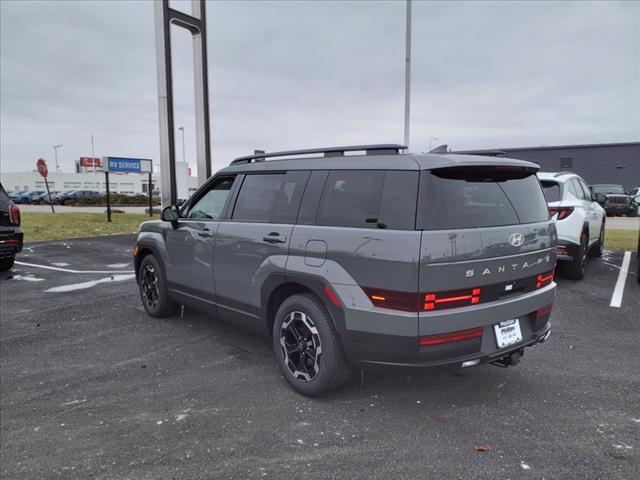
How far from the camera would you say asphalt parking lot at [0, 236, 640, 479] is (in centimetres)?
264

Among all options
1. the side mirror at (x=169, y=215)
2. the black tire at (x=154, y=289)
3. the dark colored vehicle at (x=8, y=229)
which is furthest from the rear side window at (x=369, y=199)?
the dark colored vehicle at (x=8, y=229)

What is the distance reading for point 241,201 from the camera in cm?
417

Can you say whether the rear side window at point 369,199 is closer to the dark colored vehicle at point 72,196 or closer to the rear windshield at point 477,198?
the rear windshield at point 477,198

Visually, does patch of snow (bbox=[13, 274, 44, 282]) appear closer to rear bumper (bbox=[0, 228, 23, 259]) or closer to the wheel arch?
rear bumper (bbox=[0, 228, 23, 259])

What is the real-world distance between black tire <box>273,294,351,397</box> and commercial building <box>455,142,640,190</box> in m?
36.4

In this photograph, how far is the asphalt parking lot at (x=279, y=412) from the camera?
2.64m

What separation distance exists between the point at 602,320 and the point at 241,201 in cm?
449

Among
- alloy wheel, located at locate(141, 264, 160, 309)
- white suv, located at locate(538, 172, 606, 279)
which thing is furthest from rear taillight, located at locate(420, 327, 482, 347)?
white suv, located at locate(538, 172, 606, 279)

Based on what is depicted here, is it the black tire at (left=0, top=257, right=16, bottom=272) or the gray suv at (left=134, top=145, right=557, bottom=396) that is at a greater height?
the gray suv at (left=134, top=145, right=557, bottom=396)

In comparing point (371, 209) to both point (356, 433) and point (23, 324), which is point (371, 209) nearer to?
point (356, 433)

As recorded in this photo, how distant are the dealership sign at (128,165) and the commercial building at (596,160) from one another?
2691 cm

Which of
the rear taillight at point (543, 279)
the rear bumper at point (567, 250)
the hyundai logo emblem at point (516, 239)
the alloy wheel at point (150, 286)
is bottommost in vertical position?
the alloy wheel at point (150, 286)

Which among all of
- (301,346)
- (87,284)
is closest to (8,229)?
(87,284)

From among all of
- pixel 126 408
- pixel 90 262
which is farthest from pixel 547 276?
pixel 90 262
